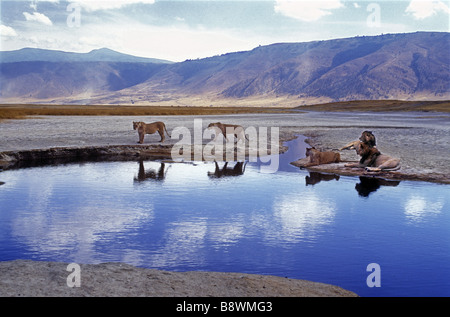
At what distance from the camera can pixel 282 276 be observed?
6.61 metres

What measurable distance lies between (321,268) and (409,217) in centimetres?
389

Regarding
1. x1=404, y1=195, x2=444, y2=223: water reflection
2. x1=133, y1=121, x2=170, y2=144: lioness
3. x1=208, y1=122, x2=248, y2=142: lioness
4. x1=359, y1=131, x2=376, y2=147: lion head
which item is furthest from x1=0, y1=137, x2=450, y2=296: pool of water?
x1=208, y1=122, x2=248, y2=142: lioness

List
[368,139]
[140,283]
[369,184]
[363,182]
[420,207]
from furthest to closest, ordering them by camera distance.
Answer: [368,139] < [363,182] < [369,184] < [420,207] < [140,283]

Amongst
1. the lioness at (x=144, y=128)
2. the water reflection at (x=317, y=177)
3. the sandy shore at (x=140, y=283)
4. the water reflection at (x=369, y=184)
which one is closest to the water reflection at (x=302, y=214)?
the water reflection at (x=369, y=184)

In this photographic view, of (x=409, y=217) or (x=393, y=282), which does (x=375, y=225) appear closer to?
(x=409, y=217)

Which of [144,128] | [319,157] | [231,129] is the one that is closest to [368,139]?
[319,157]

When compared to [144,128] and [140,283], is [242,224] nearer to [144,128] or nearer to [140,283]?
[140,283]

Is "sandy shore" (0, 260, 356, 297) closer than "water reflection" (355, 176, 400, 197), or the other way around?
"sandy shore" (0, 260, 356, 297)

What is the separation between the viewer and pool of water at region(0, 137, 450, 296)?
7055mm

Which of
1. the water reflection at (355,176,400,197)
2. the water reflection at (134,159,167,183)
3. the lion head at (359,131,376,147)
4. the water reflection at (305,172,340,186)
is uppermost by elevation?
the lion head at (359,131,376,147)

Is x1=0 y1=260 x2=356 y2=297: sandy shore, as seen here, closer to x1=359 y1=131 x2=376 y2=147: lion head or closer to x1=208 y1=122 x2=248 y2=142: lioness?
x1=359 y1=131 x2=376 y2=147: lion head

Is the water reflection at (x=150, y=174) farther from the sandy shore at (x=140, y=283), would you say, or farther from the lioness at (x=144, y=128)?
the sandy shore at (x=140, y=283)

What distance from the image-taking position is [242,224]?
930cm
